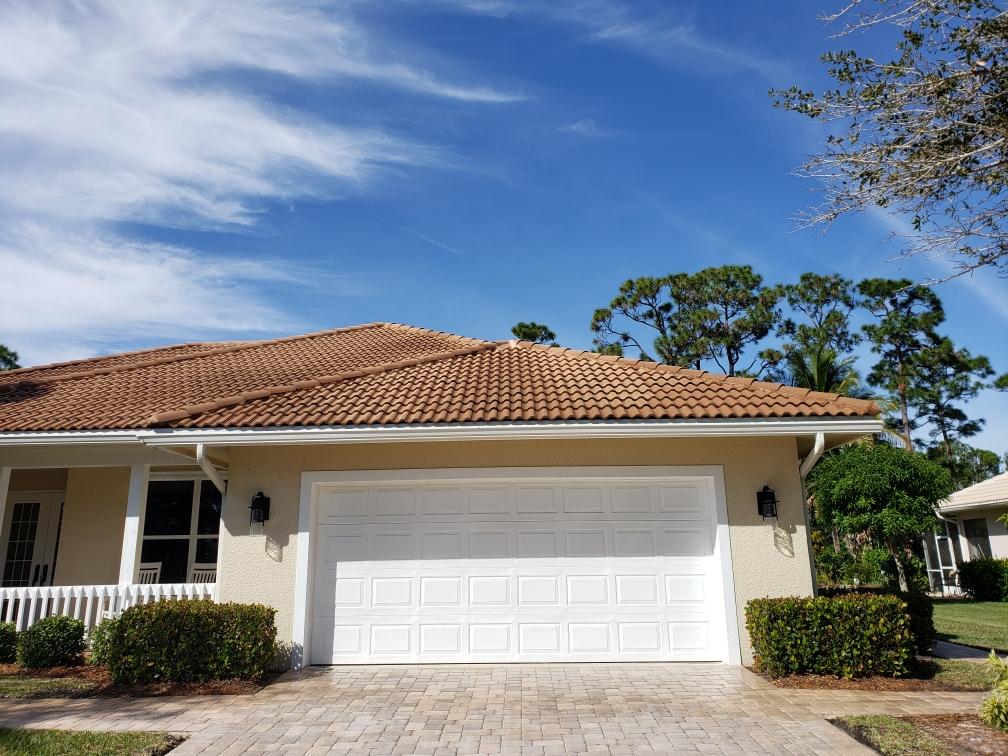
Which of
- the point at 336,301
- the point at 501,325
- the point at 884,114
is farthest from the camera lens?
the point at 501,325

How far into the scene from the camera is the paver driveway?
532cm

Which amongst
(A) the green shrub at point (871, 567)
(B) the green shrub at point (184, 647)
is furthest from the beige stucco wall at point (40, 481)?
(A) the green shrub at point (871, 567)

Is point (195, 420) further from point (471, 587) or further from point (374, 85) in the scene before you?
point (374, 85)

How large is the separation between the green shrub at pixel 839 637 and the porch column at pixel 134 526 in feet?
28.6

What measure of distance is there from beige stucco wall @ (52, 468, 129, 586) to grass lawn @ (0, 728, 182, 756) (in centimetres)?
672

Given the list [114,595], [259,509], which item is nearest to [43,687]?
[114,595]

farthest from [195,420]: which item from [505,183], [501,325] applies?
[501,325]

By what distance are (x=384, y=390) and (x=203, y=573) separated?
5.38m

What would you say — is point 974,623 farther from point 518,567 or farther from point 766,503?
point 518,567

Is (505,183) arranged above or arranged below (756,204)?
above

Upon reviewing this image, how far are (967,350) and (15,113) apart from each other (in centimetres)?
4147

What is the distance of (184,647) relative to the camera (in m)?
7.40

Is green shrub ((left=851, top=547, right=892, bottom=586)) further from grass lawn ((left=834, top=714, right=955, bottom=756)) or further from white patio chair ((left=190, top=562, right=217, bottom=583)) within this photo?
white patio chair ((left=190, top=562, right=217, bottom=583))

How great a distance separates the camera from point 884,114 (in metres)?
7.71
